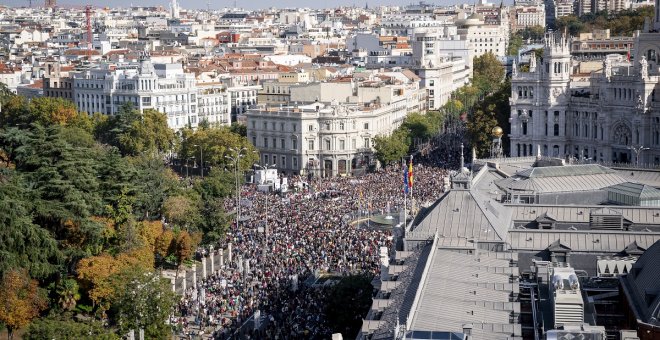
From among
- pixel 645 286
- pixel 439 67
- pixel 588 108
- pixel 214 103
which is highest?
pixel 439 67

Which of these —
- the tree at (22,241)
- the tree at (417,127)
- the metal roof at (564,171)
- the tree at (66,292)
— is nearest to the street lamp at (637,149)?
the metal roof at (564,171)

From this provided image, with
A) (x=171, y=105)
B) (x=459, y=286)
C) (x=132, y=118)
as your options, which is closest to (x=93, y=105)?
(x=171, y=105)

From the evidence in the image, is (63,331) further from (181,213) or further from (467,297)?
(181,213)

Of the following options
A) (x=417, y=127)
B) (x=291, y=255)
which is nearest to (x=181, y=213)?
(x=291, y=255)

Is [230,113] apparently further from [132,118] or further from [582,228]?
[582,228]

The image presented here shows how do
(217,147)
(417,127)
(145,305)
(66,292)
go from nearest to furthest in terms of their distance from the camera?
(145,305), (66,292), (217,147), (417,127)

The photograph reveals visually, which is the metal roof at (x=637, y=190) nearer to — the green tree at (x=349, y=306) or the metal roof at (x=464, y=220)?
the metal roof at (x=464, y=220)
